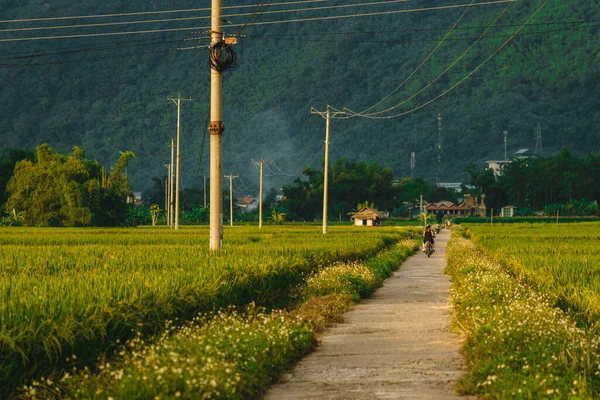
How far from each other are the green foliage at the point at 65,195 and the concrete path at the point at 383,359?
7643 centimetres


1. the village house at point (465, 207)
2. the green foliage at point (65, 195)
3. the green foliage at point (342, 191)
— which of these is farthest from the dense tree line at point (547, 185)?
the green foliage at point (65, 195)

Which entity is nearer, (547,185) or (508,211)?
(547,185)

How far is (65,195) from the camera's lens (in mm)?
93500

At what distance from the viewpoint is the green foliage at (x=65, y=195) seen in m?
93.6

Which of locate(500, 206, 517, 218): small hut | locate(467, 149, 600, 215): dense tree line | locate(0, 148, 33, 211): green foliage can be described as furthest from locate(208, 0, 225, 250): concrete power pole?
locate(500, 206, 517, 218): small hut

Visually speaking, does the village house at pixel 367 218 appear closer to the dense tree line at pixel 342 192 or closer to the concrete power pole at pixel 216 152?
the dense tree line at pixel 342 192

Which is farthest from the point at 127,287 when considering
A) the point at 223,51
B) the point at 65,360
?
the point at 223,51

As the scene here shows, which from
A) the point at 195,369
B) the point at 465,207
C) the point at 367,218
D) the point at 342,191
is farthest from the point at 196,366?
the point at 465,207

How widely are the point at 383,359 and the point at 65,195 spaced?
277 feet

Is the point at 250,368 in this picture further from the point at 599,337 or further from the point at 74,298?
the point at 599,337

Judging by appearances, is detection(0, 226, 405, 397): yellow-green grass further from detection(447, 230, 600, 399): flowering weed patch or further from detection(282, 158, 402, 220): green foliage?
detection(282, 158, 402, 220): green foliage

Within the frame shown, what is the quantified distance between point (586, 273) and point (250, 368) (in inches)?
533

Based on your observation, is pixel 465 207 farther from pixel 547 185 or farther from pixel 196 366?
pixel 196 366

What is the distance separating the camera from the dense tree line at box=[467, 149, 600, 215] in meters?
168
